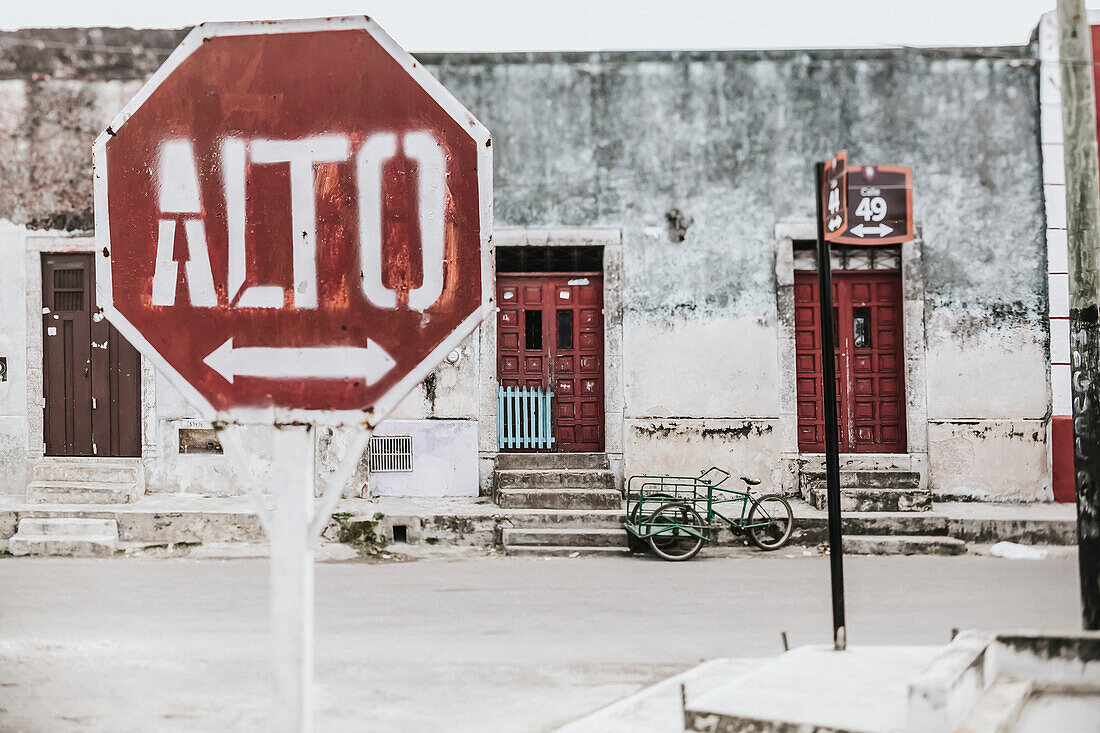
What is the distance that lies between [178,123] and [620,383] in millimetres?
9670

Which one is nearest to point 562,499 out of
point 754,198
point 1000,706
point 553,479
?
point 553,479

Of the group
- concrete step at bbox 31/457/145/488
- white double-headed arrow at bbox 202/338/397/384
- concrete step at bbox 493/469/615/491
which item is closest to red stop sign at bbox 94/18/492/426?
white double-headed arrow at bbox 202/338/397/384

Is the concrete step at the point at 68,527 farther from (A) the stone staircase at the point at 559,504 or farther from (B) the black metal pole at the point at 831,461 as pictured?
(B) the black metal pole at the point at 831,461

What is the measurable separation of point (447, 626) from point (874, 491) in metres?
6.05

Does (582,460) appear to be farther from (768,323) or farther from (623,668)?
(623,668)

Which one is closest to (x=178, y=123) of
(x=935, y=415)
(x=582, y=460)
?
(x=582, y=460)

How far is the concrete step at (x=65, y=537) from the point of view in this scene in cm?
955

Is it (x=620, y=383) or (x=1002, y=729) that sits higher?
(x=620, y=383)

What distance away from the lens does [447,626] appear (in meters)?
6.57

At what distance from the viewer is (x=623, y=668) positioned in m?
5.58

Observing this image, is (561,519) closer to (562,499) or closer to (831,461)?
(562,499)

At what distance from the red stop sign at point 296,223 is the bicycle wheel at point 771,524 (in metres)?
8.33

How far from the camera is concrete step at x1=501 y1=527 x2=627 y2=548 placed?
9.59 m

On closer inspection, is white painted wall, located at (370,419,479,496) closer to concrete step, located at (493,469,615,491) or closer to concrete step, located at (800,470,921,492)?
concrete step, located at (493,469,615,491)
